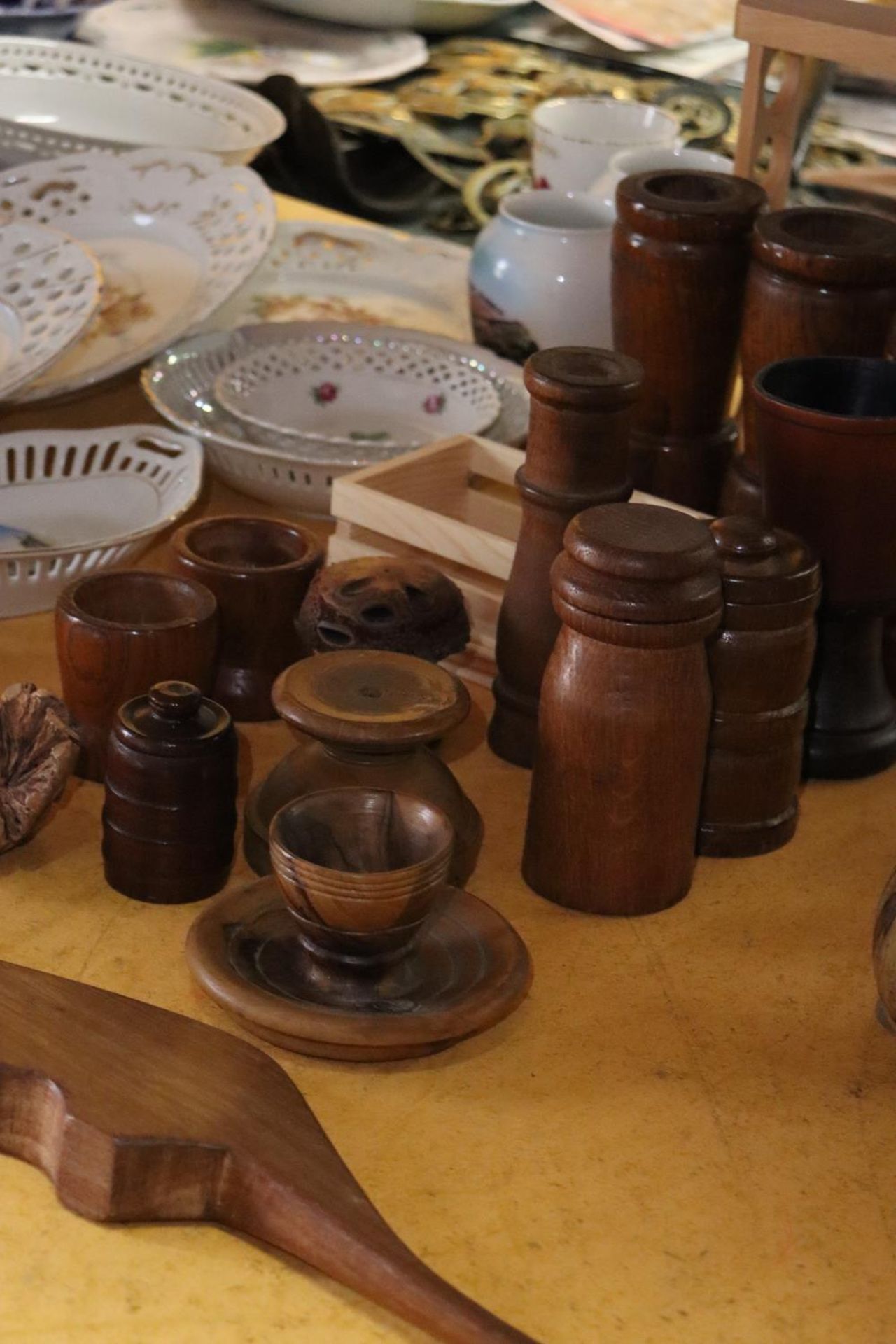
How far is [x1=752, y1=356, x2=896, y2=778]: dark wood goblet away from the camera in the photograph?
2.56 feet

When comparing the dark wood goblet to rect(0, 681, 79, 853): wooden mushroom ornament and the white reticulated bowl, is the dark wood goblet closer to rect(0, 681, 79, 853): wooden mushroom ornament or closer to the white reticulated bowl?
rect(0, 681, 79, 853): wooden mushroom ornament

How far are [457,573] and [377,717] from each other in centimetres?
25

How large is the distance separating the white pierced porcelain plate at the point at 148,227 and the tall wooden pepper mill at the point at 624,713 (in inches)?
21.1

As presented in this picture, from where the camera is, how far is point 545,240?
1129 millimetres

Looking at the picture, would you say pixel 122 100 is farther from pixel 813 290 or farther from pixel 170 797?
pixel 170 797

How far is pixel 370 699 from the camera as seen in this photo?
720 millimetres

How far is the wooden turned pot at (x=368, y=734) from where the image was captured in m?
0.70

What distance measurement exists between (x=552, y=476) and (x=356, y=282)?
64 centimetres

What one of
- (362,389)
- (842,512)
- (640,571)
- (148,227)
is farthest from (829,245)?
(148,227)

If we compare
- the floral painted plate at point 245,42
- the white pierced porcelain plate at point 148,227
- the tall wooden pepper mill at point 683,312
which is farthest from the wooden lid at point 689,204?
the floral painted plate at point 245,42

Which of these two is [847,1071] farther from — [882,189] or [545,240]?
[882,189]

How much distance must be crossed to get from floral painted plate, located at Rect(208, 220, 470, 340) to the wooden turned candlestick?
1.39 feet

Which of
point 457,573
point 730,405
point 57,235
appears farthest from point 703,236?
point 57,235

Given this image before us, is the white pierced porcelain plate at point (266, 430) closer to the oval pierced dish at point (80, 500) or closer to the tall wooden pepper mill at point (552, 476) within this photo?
the oval pierced dish at point (80, 500)
